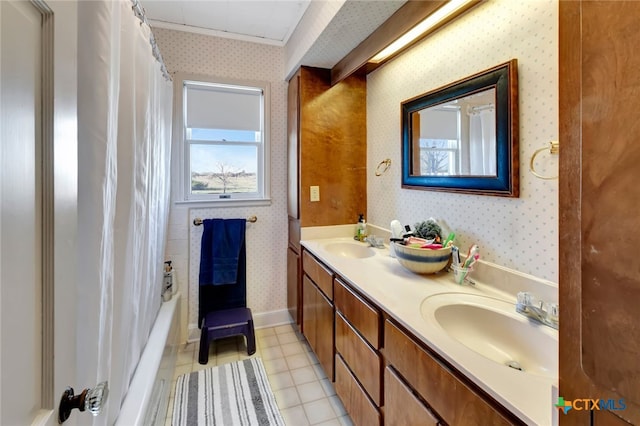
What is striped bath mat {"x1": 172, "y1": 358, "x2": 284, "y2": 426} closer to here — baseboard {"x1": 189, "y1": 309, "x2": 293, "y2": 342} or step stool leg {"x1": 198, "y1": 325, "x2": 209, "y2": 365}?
step stool leg {"x1": 198, "y1": 325, "x2": 209, "y2": 365}

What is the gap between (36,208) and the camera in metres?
0.49

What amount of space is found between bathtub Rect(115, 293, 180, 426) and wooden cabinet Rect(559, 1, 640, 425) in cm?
143

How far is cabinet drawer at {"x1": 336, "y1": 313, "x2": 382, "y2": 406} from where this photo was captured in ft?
4.03

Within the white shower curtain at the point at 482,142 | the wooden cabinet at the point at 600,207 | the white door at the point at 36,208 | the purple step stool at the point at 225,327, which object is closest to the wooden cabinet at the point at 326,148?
the purple step stool at the point at 225,327

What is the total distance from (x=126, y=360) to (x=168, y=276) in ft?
3.63

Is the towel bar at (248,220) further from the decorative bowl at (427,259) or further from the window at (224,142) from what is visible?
the decorative bowl at (427,259)

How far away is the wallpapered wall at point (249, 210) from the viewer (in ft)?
7.59

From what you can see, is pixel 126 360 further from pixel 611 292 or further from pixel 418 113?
pixel 418 113

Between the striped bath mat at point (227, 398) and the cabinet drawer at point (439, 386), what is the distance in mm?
978

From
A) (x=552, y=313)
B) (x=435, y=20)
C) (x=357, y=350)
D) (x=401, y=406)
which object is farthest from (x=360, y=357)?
(x=435, y=20)

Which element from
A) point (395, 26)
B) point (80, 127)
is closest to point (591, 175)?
point (80, 127)

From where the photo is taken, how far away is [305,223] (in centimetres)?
233

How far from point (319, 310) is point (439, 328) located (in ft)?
3.51

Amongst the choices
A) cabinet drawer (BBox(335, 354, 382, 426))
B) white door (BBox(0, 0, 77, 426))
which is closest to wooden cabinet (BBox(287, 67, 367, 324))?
cabinet drawer (BBox(335, 354, 382, 426))
